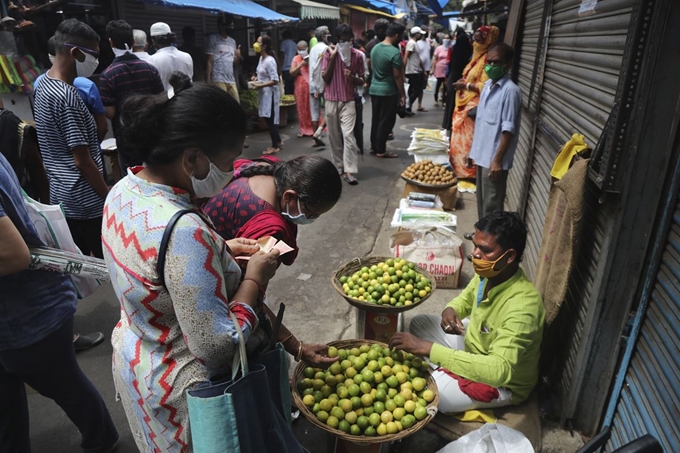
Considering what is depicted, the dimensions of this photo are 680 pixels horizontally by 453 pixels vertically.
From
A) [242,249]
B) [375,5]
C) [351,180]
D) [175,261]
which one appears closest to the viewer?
[175,261]

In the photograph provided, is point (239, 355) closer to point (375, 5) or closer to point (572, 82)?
point (572, 82)

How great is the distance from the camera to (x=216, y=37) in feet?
29.8

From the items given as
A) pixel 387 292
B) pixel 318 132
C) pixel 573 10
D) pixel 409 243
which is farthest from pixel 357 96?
pixel 387 292

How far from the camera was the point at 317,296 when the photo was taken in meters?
4.28

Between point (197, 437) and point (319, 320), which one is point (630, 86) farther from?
point (319, 320)

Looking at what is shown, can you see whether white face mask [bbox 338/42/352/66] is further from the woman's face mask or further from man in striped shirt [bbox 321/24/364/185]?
the woman's face mask

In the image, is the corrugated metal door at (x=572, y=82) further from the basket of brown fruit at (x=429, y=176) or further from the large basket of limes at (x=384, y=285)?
the basket of brown fruit at (x=429, y=176)

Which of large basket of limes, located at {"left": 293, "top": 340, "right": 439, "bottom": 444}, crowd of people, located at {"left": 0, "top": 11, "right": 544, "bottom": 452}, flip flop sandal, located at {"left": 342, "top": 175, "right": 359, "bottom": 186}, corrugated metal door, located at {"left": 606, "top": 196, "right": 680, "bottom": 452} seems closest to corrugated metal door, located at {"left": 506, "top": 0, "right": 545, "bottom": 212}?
crowd of people, located at {"left": 0, "top": 11, "right": 544, "bottom": 452}

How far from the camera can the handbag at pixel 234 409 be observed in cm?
135

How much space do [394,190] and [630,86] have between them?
5.21 metres

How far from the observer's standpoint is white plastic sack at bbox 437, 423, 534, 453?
2266 millimetres

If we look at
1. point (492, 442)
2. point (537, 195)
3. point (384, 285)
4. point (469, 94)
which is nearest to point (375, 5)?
point (469, 94)

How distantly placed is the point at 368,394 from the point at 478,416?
2.18 ft

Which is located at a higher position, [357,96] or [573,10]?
[573,10]
